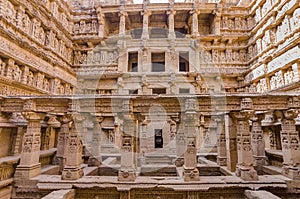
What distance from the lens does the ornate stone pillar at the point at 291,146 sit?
7.34m

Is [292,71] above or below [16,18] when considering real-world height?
below

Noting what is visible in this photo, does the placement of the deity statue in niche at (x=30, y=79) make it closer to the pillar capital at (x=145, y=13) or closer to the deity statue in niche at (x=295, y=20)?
the pillar capital at (x=145, y=13)

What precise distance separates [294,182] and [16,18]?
565 inches

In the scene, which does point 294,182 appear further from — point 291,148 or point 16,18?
point 16,18

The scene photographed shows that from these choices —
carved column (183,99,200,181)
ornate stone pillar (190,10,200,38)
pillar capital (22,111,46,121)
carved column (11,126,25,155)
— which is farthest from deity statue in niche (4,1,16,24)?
ornate stone pillar (190,10,200,38)

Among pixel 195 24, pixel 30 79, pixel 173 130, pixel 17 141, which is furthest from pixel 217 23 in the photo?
pixel 17 141

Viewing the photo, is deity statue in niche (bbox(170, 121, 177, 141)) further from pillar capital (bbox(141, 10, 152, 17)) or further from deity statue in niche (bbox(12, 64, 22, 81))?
deity statue in niche (bbox(12, 64, 22, 81))

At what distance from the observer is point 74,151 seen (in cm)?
778

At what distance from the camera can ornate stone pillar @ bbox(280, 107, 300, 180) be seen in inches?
289

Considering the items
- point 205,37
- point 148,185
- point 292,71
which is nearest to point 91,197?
point 148,185

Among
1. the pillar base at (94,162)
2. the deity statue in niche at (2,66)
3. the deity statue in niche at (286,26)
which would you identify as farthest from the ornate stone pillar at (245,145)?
the deity statue in niche at (2,66)

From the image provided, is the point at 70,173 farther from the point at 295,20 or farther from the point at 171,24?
the point at 171,24

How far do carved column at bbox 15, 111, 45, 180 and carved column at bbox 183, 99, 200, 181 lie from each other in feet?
19.0

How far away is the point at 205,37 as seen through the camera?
16547 mm
